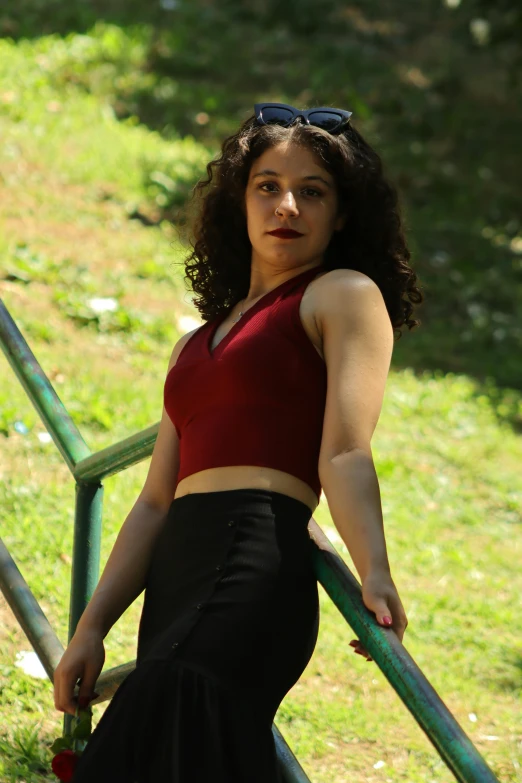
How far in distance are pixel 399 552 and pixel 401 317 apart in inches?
99.4

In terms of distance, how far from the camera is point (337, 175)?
6.98 feet

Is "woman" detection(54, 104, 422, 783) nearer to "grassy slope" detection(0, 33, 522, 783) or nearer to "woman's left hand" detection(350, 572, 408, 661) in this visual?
"woman's left hand" detection(350, 572, 408, 661)

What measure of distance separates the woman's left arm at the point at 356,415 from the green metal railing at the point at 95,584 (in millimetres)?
45

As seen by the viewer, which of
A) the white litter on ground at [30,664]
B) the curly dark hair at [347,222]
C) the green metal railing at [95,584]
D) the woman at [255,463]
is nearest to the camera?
the green metal railing at [95,584]

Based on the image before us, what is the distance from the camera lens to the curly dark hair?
2.12 meters

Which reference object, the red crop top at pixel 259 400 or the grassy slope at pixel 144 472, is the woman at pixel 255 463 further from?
the grassy slope at pixel 144 472

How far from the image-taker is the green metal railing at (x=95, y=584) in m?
1.43

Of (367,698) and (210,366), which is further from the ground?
(210,366)

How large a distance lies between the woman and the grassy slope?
110 centimetres

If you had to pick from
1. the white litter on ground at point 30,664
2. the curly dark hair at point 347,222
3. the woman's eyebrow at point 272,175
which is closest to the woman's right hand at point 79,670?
the curly dark hair at point 347,222

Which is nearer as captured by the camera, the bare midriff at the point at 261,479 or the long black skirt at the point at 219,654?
the long black skirt at the point at 219,654

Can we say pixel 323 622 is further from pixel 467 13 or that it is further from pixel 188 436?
pixel 467 13

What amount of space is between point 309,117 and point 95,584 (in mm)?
1031

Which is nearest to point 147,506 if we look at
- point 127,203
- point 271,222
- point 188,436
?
point 188,436
